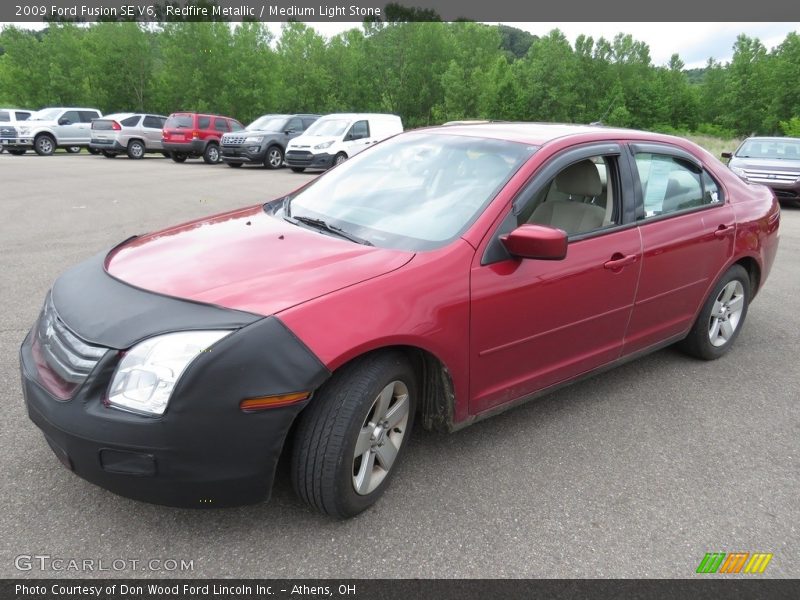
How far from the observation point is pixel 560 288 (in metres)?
3.19

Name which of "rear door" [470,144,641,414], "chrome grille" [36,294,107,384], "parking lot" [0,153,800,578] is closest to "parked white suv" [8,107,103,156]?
"parking lot" [0,153,800,578]

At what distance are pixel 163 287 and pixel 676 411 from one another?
9.81 ft

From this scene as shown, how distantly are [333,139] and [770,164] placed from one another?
11.9 m

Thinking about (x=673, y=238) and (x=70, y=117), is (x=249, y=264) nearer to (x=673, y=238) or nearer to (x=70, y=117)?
(x=673, y=238)

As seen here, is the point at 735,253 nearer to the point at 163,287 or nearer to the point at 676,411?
the point at 676,411

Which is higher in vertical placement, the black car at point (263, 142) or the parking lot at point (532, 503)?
the black car at point (263, 142)

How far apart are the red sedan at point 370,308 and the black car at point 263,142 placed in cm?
1841

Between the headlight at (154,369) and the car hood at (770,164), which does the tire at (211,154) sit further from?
the headlight at (154,369)

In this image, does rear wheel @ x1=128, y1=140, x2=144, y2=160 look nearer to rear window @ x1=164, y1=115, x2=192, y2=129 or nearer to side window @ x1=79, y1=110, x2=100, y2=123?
rear window @ x1=164, y1=115, x2=192, y2=129

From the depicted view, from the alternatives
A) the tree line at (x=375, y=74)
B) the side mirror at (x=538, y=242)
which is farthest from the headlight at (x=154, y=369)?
the tree line at (x=375, y=74)

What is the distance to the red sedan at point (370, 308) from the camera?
2248 mm

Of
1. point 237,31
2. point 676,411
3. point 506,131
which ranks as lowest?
point 676,411

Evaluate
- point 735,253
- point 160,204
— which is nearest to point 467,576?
point 735,253

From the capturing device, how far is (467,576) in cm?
238
